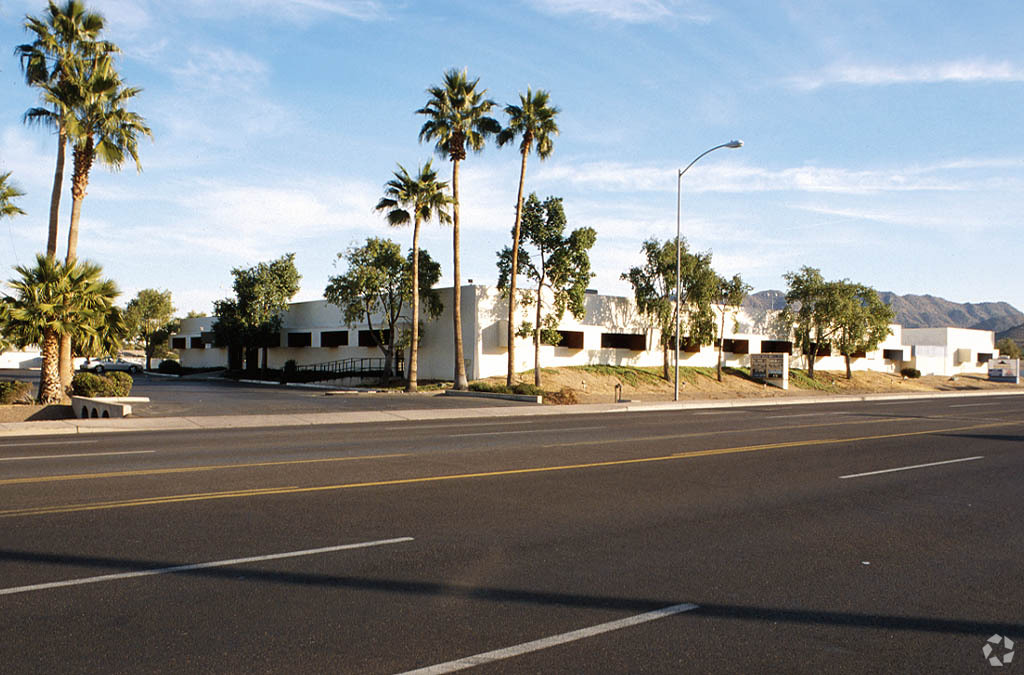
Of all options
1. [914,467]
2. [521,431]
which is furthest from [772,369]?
[914,467]

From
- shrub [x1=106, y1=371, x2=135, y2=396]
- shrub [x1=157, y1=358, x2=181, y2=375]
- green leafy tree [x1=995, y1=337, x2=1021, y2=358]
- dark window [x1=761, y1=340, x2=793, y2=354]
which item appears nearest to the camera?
shrub [x1=106, y1=371, x2=135, y2=396]

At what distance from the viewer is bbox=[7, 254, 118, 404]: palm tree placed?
24703 mm

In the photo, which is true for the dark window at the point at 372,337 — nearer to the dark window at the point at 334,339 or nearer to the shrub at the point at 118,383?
the dark window at the point at 334,339

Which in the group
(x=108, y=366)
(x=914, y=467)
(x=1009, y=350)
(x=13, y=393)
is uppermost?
(x=1009, y=350)

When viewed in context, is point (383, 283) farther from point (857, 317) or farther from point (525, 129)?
point (857, 317)

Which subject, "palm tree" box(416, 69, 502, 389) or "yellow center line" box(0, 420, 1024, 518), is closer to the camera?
"yellow center line" box(0, 420, 1024, 518)

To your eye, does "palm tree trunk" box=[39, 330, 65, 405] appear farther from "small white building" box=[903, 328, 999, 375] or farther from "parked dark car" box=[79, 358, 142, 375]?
"small white building" box=[903, 328, 999, 375]

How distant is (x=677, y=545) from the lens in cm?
751

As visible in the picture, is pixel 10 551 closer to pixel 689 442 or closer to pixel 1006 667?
pixel 1006 667

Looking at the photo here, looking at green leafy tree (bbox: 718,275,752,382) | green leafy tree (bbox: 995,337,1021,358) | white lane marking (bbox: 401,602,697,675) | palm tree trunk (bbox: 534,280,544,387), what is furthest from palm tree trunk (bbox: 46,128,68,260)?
green leafy tree (bbox: 995,337,1021,358)

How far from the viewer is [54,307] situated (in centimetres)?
2483

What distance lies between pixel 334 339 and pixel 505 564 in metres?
44.7

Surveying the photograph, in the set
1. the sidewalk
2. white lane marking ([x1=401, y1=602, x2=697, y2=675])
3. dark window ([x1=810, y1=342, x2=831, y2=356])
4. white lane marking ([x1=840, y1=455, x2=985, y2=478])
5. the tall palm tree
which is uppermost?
the tall palm tree

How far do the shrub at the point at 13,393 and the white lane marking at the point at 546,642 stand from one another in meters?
26.0
